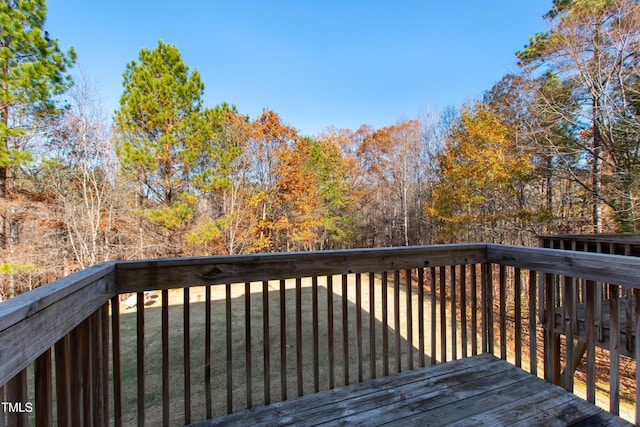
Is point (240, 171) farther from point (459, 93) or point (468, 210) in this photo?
point (459, 93)

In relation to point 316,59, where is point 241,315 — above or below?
below

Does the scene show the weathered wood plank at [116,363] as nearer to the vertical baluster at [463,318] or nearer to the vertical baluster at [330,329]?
the vertical baluster at [330,329]

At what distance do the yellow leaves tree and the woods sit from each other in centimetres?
4

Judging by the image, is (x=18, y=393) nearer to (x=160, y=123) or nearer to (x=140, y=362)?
(x=140, y=362)

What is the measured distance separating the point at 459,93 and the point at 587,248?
8.79 metres

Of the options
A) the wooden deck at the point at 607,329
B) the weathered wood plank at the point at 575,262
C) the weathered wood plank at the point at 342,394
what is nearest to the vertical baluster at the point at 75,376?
the weathered wood plank at the point at 342,394

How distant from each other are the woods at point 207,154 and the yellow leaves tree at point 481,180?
A: 4cm

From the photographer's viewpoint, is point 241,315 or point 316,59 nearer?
point 241,315

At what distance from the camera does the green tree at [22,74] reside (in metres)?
5.95

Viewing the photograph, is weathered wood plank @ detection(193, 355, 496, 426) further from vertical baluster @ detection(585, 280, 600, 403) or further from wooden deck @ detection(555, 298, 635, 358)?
wooden deck @ detection(555, 298, 635, 358)

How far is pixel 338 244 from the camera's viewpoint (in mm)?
15188

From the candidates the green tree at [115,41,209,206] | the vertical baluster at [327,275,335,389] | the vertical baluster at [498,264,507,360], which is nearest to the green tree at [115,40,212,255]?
the green tree at [115,41,209,206]

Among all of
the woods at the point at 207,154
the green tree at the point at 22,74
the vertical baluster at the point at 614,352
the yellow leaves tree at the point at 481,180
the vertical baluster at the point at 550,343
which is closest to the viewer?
the vertical baluster at the point at 614,352

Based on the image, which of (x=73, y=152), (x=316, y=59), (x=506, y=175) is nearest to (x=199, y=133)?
(x=73, y=152)
